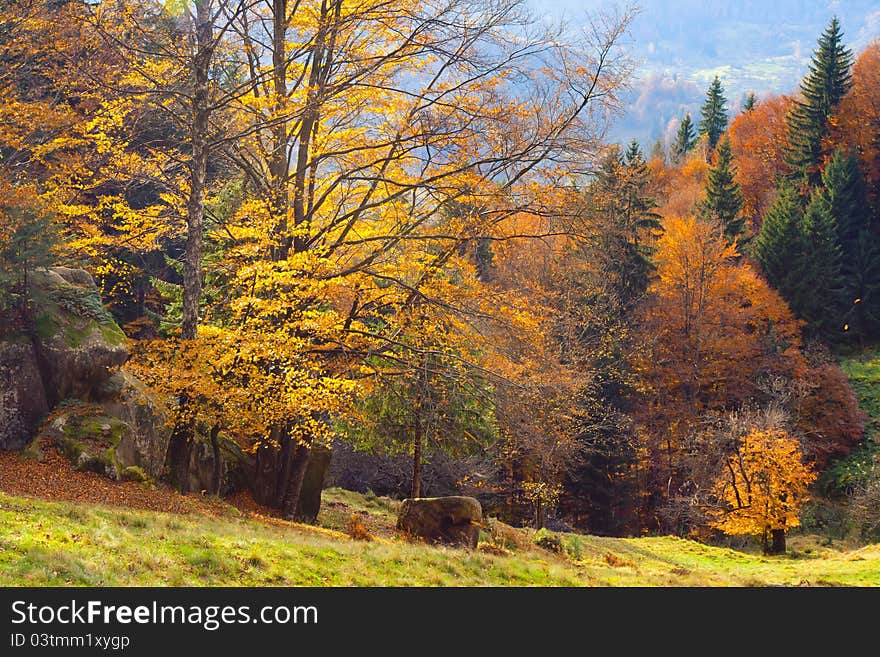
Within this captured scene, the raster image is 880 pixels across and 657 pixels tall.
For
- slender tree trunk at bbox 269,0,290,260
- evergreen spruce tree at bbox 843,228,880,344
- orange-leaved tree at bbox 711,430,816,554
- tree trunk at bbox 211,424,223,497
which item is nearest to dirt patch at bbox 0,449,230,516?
tree trunk at bbox 211,424,223,497

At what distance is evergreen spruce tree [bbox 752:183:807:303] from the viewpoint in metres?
46.1

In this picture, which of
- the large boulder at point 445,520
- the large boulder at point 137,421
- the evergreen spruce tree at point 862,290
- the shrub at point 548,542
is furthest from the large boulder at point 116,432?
the evergreen spruce tree at point 862,290

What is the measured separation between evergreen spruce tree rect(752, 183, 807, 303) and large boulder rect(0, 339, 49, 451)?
140 ft

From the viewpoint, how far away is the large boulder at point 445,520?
15477 millimetres

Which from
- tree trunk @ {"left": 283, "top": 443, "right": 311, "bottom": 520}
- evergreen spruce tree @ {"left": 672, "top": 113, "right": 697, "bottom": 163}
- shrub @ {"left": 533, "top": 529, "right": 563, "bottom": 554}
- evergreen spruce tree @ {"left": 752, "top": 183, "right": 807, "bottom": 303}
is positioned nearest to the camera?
tree trunk @ {"left": 283, "top": 443, "right": 311, "bottom": 520}

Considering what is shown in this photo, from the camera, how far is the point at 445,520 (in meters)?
15.8

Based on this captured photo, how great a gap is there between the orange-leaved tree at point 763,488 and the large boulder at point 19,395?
23769 mm

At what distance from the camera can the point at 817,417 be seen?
1542 inches

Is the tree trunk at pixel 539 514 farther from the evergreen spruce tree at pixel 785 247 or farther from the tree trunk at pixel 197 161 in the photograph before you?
the evergreen spruce tree at pixel 785 247

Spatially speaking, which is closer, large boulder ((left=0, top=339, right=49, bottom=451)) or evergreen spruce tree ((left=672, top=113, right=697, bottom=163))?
large boulder ((left=0, top=339, right=49, bottom=451))

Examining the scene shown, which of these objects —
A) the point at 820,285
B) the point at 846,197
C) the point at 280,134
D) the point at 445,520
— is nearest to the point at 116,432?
the point at 445,520

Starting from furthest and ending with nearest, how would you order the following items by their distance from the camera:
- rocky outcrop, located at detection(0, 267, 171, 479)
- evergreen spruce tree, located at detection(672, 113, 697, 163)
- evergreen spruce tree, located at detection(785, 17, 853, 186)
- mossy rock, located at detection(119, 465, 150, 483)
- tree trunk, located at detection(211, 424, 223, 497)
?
evergreen spruce tree, located at detection(672, 113, 697, 163)
evergreen spruce tree, located at detection(785, 17, 853, 186)
tree trunk, located at detection(211, 424, 223, 497)
mossy rock, located at detection(119, 465, 150, 483)
rocky outcrop, located at detection(0, 267, 171, 479)

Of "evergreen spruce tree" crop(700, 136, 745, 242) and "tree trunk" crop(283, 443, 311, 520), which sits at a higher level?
"evergreen spruce tree" crop(700, 136, 745, 242)

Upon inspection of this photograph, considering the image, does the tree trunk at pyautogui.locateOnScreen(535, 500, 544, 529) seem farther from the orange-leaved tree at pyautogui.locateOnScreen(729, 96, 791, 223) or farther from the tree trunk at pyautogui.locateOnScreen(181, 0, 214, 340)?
the orange-leaved tree at pyautogui.locateOnScreen(729, 96, 791, 223)
